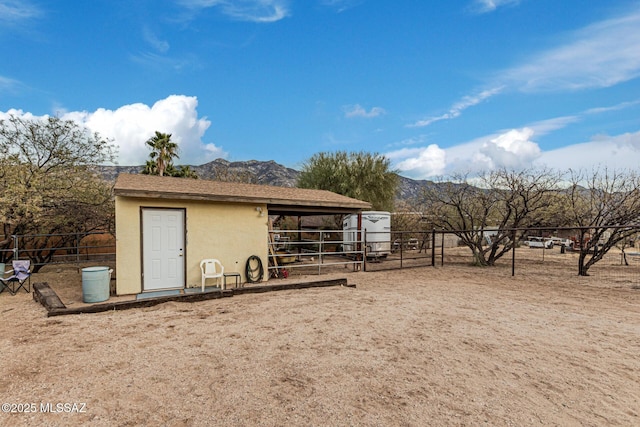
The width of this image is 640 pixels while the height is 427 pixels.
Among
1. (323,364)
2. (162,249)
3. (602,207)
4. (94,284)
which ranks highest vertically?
(602,207)

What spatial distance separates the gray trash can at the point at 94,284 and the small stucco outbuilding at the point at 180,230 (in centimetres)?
46

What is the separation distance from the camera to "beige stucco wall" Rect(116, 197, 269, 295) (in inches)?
247

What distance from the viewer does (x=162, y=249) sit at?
672 cm

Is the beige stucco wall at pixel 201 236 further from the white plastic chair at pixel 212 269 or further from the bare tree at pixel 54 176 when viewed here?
the bare tree at pixel 54 176

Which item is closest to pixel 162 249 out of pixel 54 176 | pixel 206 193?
pixel 206 193

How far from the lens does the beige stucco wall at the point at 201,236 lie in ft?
20.6

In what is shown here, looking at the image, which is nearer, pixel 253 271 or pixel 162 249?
pixel 162 249

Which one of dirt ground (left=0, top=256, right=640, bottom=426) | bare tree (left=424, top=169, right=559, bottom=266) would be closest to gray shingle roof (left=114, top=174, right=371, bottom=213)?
dirt ground (left=0, top=256, right=640, bottom=426)

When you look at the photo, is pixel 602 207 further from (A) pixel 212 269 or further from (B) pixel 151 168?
(B) pixel 151 168

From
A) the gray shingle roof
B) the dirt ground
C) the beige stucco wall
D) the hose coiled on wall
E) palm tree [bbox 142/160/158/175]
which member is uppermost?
palm tree [bbox 142/160/158/175]

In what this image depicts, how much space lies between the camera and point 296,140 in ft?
66.4

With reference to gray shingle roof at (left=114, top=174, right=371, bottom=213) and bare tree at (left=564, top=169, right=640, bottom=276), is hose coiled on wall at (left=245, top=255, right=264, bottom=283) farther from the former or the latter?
bare tree at (left=564, top=169, right=640, bottom=276)

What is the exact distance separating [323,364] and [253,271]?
4765 mm

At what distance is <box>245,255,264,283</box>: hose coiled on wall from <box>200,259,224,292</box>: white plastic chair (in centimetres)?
66
